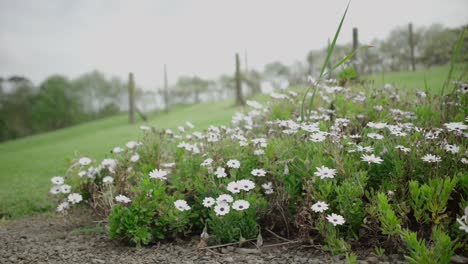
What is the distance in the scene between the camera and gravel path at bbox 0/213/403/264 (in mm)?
2240

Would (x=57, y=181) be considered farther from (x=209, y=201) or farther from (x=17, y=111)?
(x=17, y=111)

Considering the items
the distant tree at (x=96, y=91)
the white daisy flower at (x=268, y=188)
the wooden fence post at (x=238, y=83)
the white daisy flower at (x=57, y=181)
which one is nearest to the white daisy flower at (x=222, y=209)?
the white daisy flower at (x=268, y=188)

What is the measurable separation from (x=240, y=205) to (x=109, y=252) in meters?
1.13

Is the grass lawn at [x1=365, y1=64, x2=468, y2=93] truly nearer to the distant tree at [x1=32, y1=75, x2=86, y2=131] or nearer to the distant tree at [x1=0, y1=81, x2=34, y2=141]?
the distant tree at [x1=0, y1=81, x2=34, y2=141]

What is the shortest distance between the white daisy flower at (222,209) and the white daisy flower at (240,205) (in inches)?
2.1

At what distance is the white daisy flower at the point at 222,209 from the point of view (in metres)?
2.24

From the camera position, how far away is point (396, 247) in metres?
2.13

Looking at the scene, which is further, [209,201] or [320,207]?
[209,201]

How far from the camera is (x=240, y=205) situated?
2.30m

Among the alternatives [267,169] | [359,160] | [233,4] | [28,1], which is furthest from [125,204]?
[28,1]

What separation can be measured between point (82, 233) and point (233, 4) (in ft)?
38.4

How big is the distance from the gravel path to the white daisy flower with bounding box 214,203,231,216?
0.32m

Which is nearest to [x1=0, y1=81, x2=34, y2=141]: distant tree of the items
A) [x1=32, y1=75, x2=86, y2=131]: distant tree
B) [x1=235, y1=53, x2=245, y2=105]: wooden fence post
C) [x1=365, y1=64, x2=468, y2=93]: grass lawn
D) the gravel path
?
[x1=32, y1=75, x2=86, y2=131]: distant tree

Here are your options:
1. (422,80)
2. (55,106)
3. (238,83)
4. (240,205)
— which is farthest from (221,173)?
(55,106)
